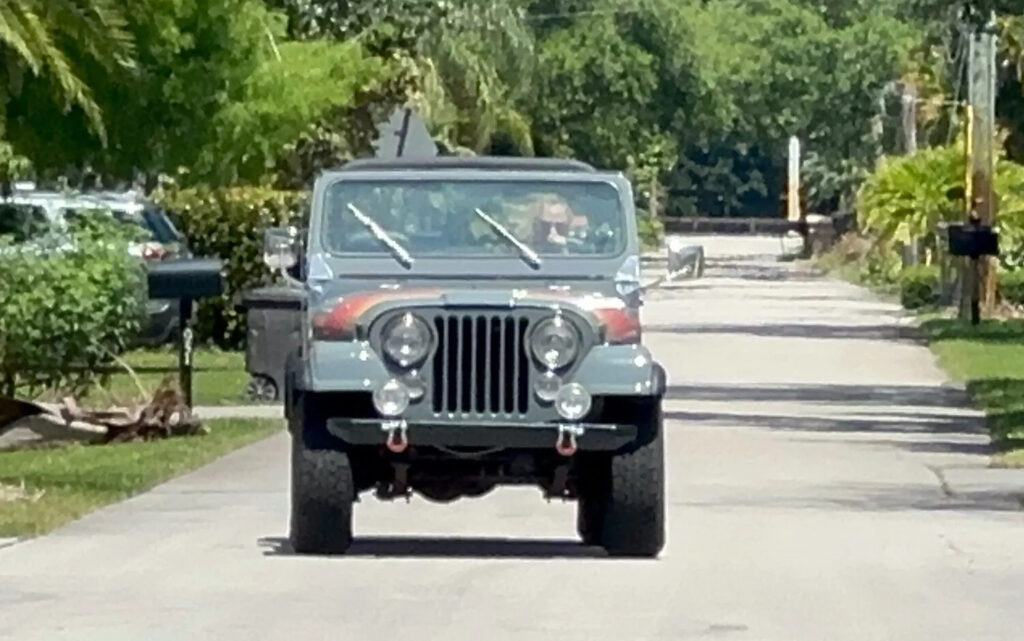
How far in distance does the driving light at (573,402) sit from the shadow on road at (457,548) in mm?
1093

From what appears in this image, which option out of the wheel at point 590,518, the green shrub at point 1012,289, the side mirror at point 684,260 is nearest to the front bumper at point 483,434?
the wheel at point 590,518

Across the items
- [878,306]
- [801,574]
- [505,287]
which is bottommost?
[878,306]

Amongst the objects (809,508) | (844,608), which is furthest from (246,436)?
(844,608)

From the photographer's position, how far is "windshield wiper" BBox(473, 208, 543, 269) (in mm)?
16141

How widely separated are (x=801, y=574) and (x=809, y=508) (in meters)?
4.03

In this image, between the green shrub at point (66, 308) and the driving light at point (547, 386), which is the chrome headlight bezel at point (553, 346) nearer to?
the driving light at point (547, 386)

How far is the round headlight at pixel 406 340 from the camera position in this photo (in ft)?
50.3

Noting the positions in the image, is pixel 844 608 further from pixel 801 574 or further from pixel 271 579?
pixel 271 579

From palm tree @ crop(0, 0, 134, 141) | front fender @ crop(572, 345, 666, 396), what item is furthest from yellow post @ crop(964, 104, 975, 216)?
front fender @ crop(572, 345, 666, 396)

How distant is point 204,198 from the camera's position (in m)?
36.7

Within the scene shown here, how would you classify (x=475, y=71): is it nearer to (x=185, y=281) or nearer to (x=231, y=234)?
(x=231, y=234)

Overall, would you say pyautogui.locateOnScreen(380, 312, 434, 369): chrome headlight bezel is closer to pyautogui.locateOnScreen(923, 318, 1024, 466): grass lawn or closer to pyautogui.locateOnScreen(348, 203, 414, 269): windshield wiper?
pyautogui.locateOnScreen(348, 203, 414, 269): windshield wiper

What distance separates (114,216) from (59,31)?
32.9 feet

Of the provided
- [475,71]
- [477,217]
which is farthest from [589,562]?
[475,71]
